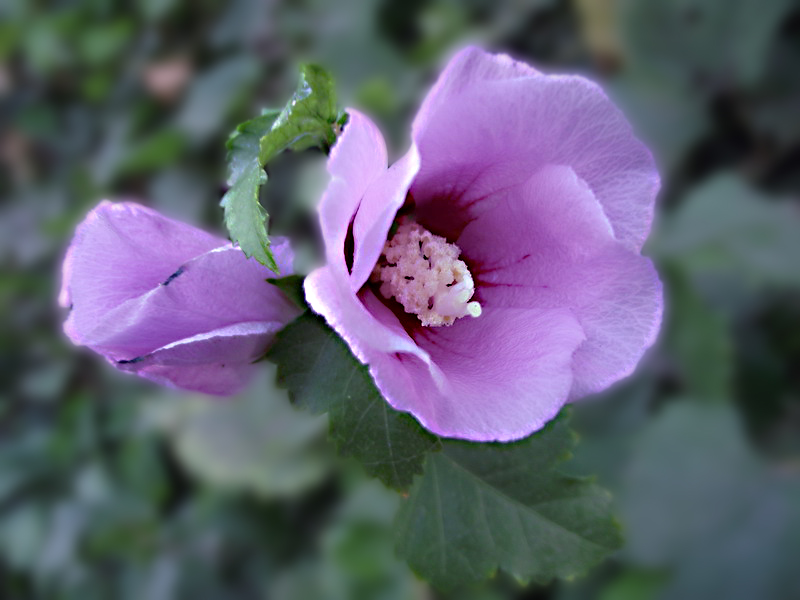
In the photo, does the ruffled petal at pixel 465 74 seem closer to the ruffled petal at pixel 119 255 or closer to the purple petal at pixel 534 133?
the purple petal at pixel 534 133

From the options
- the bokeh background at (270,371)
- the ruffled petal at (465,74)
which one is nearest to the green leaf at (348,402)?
the ruffled petal at (465,74)

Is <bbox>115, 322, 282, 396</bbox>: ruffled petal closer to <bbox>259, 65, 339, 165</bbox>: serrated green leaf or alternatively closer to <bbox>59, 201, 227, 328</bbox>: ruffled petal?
<bbox>59, 201, 227, 328</bbox>: ruffled petal

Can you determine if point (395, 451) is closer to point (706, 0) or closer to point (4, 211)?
point (706, 0)

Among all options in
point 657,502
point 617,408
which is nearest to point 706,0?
point 617,408

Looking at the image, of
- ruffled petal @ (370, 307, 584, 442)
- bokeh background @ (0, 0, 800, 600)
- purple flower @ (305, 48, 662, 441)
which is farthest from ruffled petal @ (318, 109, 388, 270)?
bokeh background @ (0, 0, 800, 600)

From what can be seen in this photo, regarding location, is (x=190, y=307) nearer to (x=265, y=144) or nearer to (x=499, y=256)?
(x=265, y=144)

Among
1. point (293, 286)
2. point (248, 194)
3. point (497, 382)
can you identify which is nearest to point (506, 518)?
point (497, 382)
